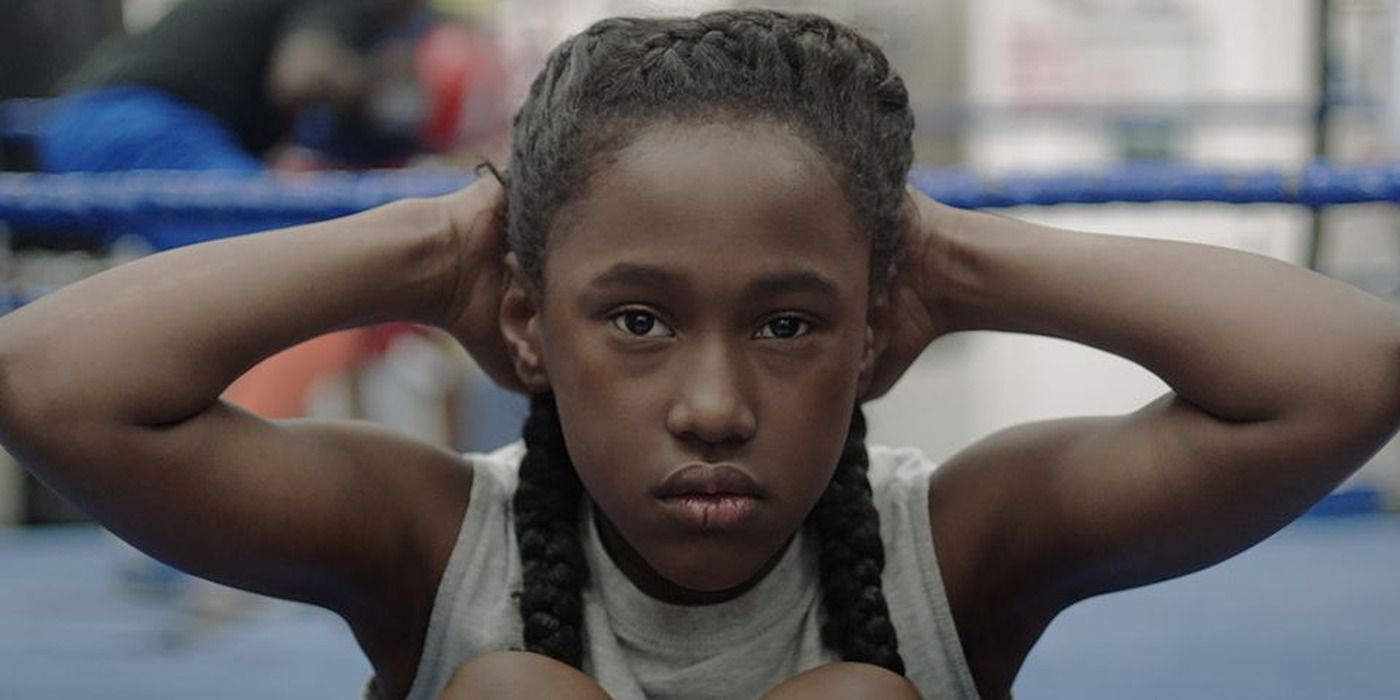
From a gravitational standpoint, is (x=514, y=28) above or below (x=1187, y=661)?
above

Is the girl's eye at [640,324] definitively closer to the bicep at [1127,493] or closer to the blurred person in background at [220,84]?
the bicep at [1127,493]

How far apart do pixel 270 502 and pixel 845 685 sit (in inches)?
13.4

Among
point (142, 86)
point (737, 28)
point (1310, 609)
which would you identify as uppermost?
point (737, 28)

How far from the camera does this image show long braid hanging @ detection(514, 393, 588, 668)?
111 cm

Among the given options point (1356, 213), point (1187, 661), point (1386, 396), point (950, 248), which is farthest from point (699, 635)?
point (1356, 213)

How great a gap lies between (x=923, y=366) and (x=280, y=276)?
3.59 metres

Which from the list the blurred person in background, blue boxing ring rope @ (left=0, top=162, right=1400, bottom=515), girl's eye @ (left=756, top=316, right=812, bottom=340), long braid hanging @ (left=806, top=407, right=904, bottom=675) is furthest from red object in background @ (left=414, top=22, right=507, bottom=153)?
girl's eye @ (left=756, top=316, right=812, bottom=340)

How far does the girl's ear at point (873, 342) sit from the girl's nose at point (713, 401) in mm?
149

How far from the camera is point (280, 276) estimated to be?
3.66 ft

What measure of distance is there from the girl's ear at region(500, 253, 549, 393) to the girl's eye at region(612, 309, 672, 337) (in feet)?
0.31

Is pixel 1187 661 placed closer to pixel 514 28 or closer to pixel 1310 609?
pixel 1310 609

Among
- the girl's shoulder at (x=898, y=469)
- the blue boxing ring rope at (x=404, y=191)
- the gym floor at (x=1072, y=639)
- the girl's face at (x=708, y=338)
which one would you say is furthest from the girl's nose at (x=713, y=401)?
the gym floor at (x=1072, y=639)

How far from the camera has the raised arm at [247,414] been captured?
1.07 metres

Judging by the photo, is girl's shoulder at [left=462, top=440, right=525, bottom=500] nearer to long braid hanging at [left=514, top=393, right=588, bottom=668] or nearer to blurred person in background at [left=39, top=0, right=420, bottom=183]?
long braid hanging at [left=514, top=393, right=588, bottom=668]
